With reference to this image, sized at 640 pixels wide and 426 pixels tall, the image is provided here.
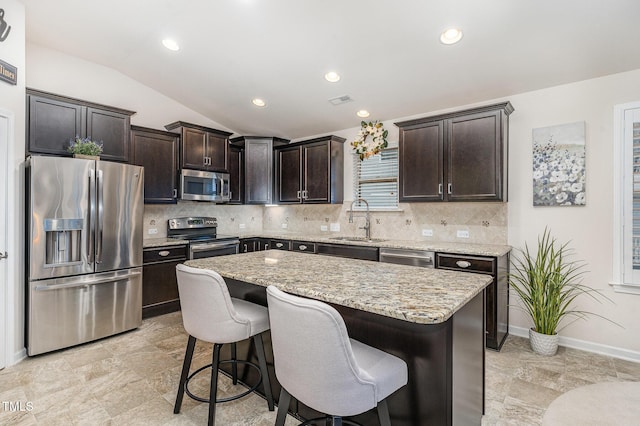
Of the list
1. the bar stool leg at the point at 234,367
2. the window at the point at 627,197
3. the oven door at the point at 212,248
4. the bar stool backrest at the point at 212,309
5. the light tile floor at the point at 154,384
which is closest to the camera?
the bar stool backrest at the point at 212,309

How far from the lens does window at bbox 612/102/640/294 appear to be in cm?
281

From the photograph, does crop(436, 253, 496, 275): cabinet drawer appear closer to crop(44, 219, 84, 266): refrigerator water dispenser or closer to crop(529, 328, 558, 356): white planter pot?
crop(529, 328, 558, 356): white planter pot

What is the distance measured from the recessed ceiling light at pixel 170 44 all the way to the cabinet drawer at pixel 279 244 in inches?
108

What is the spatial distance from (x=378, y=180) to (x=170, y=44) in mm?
3044

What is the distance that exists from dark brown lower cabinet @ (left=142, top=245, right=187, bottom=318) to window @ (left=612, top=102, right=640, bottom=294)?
15.4 feet

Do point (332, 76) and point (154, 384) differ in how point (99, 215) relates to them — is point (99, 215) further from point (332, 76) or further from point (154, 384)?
point (332, 76)

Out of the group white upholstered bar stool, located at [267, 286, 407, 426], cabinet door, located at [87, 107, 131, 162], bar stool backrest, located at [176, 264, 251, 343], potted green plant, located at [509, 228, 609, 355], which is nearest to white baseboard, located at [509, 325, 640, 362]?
potted green plant, located at [509, 228, 609, 355]

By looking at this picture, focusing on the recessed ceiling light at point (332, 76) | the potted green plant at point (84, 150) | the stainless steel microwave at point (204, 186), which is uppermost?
the recessed ceiling light at point (332, 76)

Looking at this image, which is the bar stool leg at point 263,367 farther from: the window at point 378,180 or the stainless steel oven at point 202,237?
the window at point 378,180

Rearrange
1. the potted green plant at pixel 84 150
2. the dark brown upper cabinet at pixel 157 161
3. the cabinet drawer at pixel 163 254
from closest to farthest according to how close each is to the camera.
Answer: the potted green plant at pixel 84 150 → the cabinet drawer at pixel 163 254 → the dark brown upper cabinet at pixel 157 161

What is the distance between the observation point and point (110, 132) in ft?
12.2

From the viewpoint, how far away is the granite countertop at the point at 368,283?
1258 mm

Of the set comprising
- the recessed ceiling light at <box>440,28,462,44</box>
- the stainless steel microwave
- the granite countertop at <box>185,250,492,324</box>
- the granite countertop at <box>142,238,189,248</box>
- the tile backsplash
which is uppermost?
the recessed ceiling light at <box>440,28,462,44</box>

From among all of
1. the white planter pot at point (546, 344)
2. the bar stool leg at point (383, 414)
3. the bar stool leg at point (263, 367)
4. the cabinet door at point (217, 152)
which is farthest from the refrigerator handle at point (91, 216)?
the white planter pot at point (546, 344)
